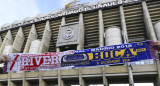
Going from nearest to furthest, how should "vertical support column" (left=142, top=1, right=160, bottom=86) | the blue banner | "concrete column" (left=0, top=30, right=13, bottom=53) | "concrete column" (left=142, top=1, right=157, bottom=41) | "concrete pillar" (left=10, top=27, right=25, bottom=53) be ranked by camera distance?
the blue banner, "vertical support column" (left=142, top=1, right=160, bottom=86), "concrete column" (left=142, top=1, right=157, bottom=41), "concrete pillar" (left=10, top=27, right=25, bottom=53), "concrete column" (left=0, top=30, right=13, bottom=53)

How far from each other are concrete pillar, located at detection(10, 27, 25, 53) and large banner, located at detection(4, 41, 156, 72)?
61.8 ft

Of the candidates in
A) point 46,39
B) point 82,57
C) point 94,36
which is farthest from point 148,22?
point 46,39

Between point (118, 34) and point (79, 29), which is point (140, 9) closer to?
point (118, 34)

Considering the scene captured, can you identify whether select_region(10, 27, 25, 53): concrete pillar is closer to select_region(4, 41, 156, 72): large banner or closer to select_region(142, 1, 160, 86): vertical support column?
select_region(4, 41, 156, 72): large banner

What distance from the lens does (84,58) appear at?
1162 centimetres

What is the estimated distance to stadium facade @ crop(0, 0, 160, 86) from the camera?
1864 cm

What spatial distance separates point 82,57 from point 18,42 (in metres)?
24.1

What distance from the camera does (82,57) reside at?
11664 mm

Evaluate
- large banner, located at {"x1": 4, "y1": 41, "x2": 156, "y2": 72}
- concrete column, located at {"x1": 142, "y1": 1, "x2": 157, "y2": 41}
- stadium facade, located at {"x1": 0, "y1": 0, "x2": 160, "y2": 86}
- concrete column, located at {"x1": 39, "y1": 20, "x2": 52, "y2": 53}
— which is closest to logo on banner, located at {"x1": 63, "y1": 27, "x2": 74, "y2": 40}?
stadium facade, located at {"x1": 0, "y1": 0, "x2": 160, "y2": 86}

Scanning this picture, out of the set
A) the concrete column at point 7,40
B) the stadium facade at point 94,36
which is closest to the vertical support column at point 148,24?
the stadium facade at point 94,36

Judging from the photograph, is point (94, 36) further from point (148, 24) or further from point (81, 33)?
point (148, 24)

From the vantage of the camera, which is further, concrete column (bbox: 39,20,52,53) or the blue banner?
concrete column (bbox: 39,20,52,53)

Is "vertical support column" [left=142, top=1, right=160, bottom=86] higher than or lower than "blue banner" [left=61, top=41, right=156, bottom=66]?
higher

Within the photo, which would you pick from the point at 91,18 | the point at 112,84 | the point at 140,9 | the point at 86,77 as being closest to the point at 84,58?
the point at 86,77
